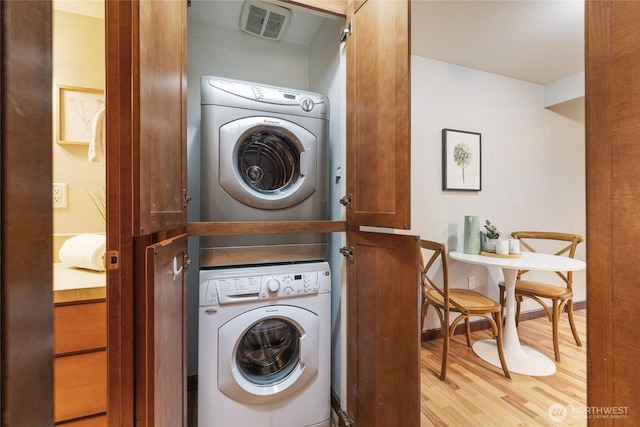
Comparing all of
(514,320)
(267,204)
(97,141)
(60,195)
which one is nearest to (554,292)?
(514,320)

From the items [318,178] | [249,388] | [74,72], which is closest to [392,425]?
[249,388]

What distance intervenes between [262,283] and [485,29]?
2.56m

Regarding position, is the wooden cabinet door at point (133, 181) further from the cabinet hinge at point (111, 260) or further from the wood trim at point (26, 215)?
the wood trim at point (26, 215)

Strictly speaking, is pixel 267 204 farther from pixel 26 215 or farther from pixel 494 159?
pixel 494 159

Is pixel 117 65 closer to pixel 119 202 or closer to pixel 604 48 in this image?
pixel 119 202

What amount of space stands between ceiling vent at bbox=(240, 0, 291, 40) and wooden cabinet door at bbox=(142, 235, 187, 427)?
5.04 feet

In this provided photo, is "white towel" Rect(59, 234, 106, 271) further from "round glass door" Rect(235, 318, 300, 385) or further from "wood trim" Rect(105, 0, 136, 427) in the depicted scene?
"round glass door" Rect(235, 318, 300, 385)

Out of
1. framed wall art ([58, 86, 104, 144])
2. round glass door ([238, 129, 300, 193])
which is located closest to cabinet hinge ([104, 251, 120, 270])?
round glass door ([238, 129, 300, 193])

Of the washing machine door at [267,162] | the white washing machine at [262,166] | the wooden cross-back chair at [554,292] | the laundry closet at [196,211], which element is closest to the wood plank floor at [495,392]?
the wooden cross-back chair at [554,292]

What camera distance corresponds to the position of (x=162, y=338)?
2.43 ft

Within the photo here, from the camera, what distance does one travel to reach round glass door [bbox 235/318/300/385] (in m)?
1.38

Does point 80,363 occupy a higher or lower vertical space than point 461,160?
lower

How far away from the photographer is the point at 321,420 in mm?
1430

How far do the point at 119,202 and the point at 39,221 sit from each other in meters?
0.42
